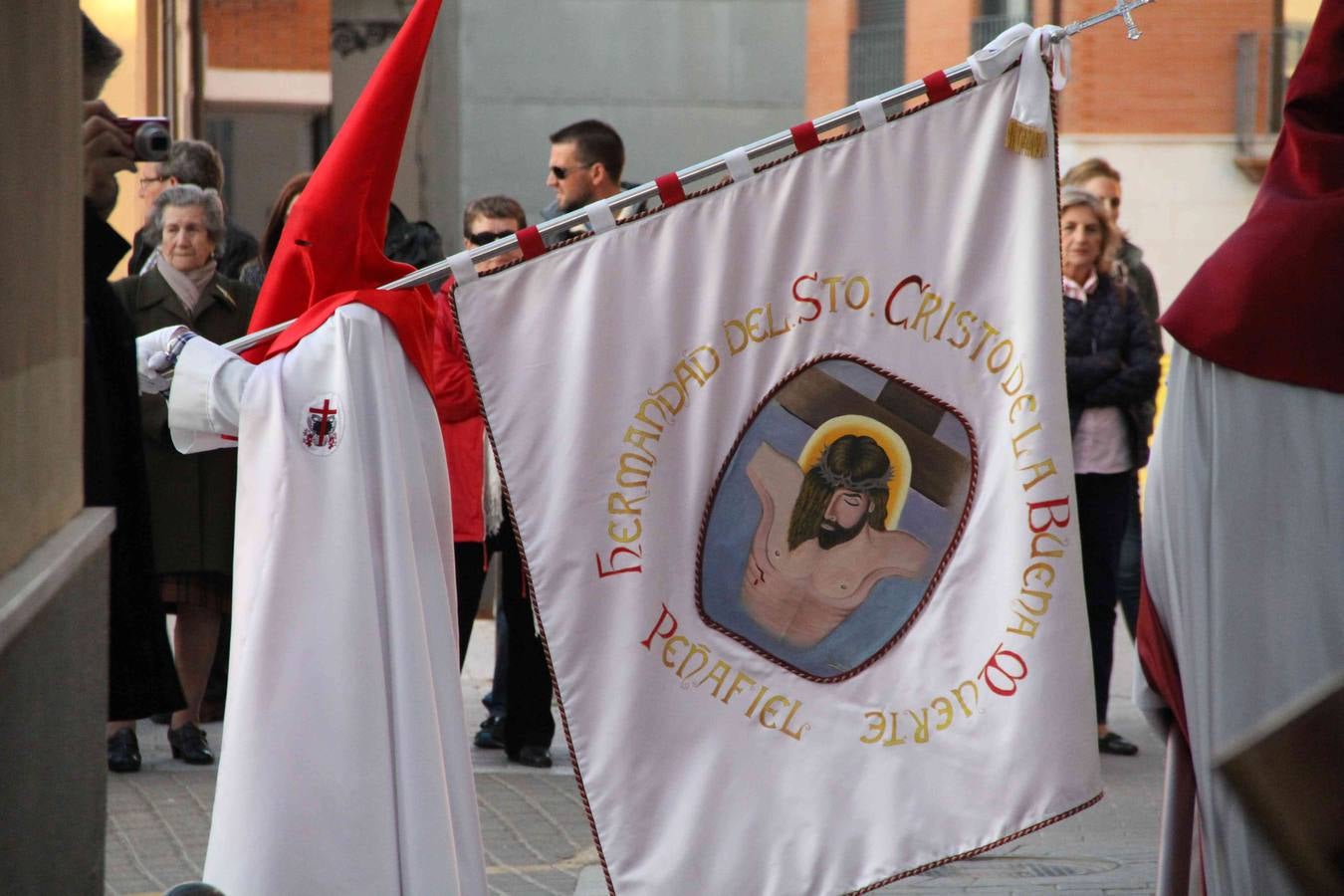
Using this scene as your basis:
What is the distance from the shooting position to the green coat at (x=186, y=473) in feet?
23.0

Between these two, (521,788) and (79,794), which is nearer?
(79,794)

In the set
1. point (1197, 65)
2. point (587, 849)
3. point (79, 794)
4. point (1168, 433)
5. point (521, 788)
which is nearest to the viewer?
point (79, 794)

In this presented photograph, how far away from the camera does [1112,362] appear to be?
7273 millimetres

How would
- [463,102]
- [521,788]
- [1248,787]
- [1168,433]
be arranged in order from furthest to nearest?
[463,102], [521,788], [1168,433], [1248,787]

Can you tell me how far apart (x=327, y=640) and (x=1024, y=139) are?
1.86 meters

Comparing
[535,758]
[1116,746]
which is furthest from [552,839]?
[1116,746]

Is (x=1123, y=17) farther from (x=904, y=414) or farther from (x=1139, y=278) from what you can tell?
(x=1139, y=278)

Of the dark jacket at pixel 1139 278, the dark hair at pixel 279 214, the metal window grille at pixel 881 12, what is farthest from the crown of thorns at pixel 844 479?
the metal window grille at pixel 881 12

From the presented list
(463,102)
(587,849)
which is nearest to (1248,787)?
(587,849)

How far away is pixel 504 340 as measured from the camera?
4102mm

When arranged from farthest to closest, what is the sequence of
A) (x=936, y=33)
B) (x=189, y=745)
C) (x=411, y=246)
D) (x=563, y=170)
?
(x=936, y=33)
(x=563, y=170)
(x=189, y=745)
(x=411, y=246)

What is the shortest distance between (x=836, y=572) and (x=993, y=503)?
1.24 feet

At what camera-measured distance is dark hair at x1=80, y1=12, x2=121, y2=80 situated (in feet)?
14.7

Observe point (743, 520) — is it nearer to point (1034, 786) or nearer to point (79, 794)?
point (1034, 786)
